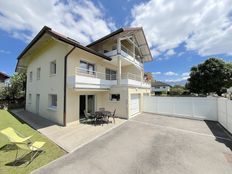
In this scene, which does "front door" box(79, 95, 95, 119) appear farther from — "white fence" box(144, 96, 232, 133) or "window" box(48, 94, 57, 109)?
"white fence" box(144, 96, 232, 133)

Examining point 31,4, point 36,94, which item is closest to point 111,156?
point 31,4

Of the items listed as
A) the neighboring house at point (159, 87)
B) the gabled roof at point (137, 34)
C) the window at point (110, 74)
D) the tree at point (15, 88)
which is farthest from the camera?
the neighboring house at point (159, 87)

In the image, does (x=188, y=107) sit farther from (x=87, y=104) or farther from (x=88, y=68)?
(x=88, y=68)

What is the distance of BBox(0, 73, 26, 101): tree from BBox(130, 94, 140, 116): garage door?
22494 mm

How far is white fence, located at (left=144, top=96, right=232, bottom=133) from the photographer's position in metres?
12.4

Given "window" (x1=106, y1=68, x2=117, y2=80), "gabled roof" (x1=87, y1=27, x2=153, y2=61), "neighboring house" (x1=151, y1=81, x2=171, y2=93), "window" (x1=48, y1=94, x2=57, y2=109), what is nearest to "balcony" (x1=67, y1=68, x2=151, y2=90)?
"window" (x1=106, y1=68, x2=117, y2=80)

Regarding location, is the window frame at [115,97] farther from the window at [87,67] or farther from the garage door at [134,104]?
the window at [87,67]

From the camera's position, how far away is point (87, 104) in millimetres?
13086

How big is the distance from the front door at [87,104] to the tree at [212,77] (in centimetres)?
2894

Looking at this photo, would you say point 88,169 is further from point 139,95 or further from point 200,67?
point 200,67

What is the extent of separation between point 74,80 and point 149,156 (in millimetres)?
7383

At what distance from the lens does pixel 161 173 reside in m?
4.39

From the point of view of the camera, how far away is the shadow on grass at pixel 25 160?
4.80 metres

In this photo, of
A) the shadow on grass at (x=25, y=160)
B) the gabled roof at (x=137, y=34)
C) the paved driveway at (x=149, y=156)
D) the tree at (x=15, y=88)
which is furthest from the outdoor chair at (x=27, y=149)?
the tree at (x=15, y=88)
